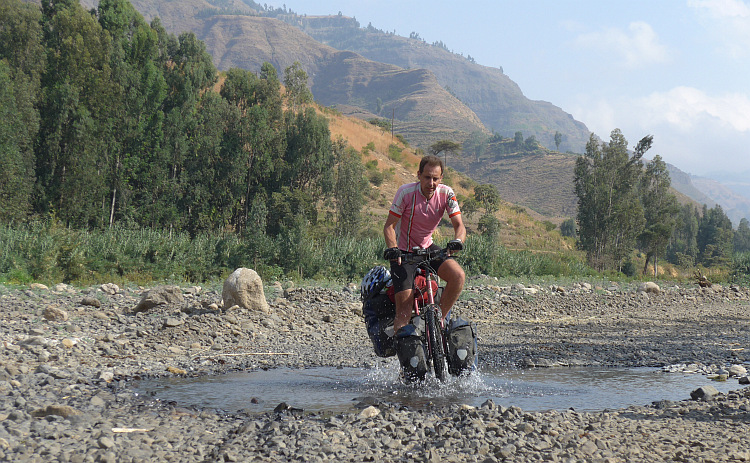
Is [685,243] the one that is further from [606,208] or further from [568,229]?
[606,208]

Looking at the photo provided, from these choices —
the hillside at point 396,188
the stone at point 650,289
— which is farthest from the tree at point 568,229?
the stone at point 650,289

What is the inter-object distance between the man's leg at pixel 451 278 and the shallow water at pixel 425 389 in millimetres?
719

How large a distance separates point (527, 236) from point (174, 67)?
36.1 metres

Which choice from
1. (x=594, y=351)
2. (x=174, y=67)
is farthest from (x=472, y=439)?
(x=174, y=67)

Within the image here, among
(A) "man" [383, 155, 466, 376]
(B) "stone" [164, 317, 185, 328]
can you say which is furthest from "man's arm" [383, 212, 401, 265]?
(B) "stone" [164, 317, 185, 328]

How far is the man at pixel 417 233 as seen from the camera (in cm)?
505

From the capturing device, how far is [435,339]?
5020 mm

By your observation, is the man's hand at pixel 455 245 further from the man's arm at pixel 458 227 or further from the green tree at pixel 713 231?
the green tree at pixel 713 231

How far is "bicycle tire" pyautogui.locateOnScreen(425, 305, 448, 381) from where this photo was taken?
16.4ft

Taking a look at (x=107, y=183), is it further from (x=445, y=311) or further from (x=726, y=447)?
(x=726, y=447)

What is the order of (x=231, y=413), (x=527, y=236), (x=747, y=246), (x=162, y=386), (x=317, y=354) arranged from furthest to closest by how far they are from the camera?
(x=747, y=246)
(x=527, y=236)
(x=317, y=354)
(x=162, y=386)
(x=231, y=413)

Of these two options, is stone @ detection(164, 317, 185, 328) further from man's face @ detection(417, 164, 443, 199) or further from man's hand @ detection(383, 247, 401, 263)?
man's face @ detection(417, 164, 443, 199)

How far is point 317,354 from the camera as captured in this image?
7434 millimetres

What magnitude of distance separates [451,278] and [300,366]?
2.39 meters
